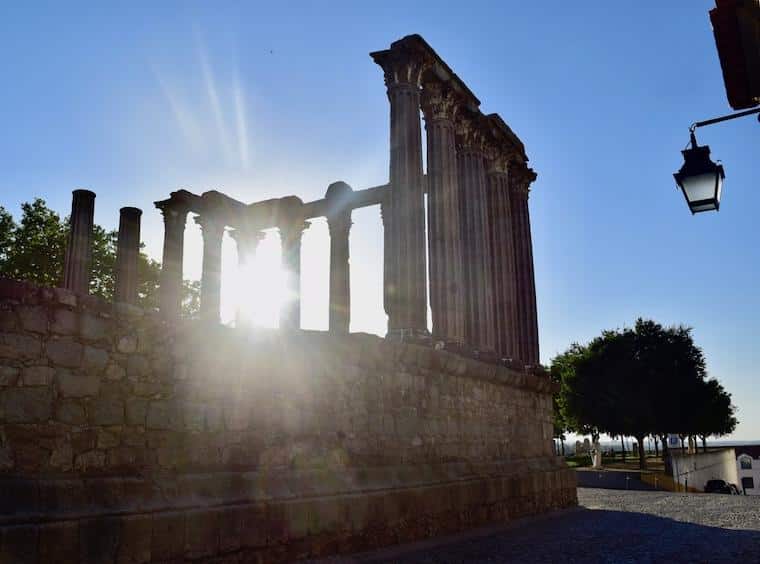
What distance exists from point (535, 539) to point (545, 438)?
720cm

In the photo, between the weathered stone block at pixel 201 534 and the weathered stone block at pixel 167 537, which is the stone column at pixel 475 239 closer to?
the weathered stone block at pixel 201 534

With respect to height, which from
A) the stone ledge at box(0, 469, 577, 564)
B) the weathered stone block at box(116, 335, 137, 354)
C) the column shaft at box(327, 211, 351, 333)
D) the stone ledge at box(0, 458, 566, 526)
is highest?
the column shaft at box(327, 211, 351, 333)

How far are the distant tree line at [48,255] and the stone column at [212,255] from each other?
44.1ft

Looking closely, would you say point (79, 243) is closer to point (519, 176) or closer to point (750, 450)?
point (519, 176)

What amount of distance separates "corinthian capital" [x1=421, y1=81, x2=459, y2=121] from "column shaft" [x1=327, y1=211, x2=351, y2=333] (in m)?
3.46

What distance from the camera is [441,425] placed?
39.9 ft

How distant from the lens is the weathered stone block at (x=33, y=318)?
5848mm

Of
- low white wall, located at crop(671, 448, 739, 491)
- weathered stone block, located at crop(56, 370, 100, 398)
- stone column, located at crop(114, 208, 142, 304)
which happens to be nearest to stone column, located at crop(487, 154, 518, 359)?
stone column, located at crop(114, 208, 142, 304)

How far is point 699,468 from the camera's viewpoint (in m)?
41.5

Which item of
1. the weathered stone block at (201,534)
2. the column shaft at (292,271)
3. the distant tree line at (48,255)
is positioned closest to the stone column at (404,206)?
the column shaft at (292,271)

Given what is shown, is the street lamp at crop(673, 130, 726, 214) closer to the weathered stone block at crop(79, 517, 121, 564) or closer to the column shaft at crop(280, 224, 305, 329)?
the weathered stone block at crop(79, 517, 121, 564)

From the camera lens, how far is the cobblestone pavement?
29.9 feet

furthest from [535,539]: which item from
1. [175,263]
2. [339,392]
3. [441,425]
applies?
[175,263]

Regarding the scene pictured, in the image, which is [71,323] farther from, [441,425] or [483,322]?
[483,322]
